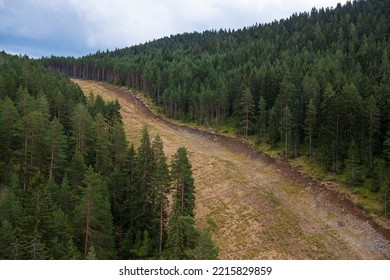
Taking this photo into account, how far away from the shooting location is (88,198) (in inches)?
1391

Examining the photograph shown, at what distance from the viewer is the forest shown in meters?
60.9

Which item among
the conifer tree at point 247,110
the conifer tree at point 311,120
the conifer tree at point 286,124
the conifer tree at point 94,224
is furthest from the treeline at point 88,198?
the conifer tree at point 247,110

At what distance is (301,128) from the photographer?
2977 inches

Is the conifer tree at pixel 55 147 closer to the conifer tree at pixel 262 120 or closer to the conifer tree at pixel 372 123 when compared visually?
the conifer tree at pixel 372 123

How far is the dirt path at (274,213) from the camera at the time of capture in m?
42.6

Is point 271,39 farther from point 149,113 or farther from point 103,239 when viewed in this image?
point 103,239

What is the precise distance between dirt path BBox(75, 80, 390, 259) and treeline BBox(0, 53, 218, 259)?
28.6 ft

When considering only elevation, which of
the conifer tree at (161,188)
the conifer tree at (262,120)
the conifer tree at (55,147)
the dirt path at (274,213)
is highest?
the conifer tree at (262,120)

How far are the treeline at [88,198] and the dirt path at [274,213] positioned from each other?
872 cm

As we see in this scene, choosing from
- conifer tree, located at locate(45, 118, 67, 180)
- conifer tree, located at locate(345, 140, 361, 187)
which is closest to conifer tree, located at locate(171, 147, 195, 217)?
conifer tree, located at locate(45, 118, 67, 180)

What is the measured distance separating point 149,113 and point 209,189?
66.3m

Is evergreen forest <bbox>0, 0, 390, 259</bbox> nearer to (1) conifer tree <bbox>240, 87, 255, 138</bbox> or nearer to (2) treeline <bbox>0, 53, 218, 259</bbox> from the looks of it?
(2) treeline <bbox>0, 53, 218, 259</bbox>

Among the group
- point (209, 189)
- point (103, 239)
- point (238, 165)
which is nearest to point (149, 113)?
point (238, 165)

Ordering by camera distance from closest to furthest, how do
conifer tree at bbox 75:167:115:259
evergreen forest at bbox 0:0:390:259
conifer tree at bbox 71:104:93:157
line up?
evergreen forest at bbox 0:0:390:259, conifer tree at bbox 75:167:115:259, conifer tree at bbox 71:104:93:157
